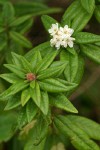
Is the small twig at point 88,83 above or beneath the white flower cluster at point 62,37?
beneath

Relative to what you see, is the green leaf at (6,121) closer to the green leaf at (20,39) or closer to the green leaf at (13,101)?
the green leaf at (20,39)

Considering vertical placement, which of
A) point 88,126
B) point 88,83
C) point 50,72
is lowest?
point 88,83

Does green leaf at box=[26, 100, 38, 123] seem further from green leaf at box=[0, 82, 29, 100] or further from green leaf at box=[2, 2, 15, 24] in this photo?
green leaf at box=[2, 2, 15, 24]

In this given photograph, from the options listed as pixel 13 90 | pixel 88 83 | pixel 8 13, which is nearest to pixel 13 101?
pixel 13 90

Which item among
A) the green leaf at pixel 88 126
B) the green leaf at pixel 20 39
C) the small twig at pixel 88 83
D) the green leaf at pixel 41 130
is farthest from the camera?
the small twig at pixel 88 83

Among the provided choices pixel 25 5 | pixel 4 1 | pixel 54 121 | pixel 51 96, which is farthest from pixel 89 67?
pixel 51 96

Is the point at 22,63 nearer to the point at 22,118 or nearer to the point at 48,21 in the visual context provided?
the point at 22,118

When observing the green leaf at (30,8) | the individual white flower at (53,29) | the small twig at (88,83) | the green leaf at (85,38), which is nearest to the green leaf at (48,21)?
the individual white flower at (53,29)
